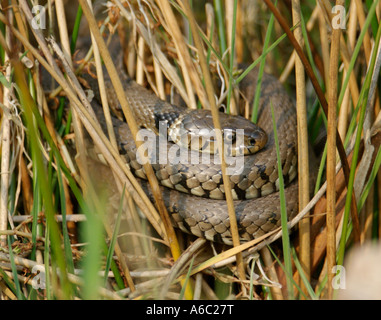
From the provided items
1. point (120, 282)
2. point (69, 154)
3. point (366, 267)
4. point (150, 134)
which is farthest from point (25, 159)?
A: point (366, 267)

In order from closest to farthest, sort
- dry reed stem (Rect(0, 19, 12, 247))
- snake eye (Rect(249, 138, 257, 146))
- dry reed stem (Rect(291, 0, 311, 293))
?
dry reed stem (Rect(291, 0, 311, 293)) < dry reed stem (Rect(0, 19, 12, 247)) < snake eye (Rect(249, 138, 257, 146))

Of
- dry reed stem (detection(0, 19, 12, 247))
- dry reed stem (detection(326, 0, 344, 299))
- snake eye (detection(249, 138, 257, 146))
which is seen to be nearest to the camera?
dry reed stem (detection(326, 0, 344, 299))

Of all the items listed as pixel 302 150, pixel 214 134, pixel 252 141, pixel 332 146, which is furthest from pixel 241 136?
pixel 332 146

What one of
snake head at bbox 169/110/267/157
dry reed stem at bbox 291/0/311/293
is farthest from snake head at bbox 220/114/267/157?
dry reed stem at bbox 291/0/311/293

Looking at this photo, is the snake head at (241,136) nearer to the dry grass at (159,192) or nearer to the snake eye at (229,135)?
the snake eye at (229,135)

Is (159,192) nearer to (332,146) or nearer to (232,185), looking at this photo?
(232,185)

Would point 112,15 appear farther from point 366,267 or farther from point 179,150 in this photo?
point 366,267

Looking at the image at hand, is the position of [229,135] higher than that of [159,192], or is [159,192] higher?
[229,135]

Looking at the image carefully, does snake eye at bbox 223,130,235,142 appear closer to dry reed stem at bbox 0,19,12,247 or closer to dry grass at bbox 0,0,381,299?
dry grass at bbox 0,0,381,299
